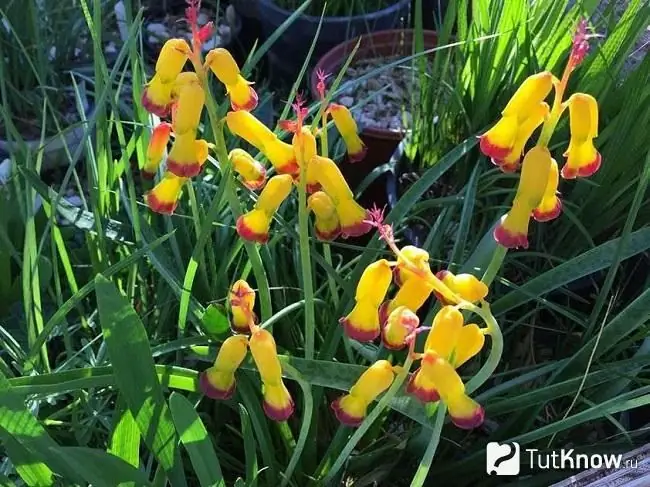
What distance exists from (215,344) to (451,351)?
277 mm

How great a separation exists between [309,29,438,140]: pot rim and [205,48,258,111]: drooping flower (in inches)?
21.8

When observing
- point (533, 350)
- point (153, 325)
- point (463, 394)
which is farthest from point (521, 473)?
point (153, 325)

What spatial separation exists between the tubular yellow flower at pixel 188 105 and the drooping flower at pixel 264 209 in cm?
7

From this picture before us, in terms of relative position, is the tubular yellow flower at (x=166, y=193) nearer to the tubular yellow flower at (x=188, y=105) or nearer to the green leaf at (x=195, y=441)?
the tubular yellow flower at (x=188, y=105)

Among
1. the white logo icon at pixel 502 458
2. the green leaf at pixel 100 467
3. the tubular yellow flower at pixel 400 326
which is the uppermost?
the tubular yellow flower at pixel 400 326

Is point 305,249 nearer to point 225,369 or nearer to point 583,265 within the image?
point 225,369

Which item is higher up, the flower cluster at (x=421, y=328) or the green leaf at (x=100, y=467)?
the flower cluster at (x=421, y=328)

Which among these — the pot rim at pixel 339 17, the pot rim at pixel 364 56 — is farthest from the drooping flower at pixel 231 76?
the pot rim at pixel 339 17

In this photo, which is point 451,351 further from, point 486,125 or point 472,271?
point 486,125

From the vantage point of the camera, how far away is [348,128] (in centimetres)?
71

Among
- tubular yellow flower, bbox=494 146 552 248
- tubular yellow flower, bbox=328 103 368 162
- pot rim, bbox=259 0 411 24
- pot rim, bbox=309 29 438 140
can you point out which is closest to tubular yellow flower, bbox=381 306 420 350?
tubular yellow flower, bbox=494 146 552 248

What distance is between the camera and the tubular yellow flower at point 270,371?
1.79 ft

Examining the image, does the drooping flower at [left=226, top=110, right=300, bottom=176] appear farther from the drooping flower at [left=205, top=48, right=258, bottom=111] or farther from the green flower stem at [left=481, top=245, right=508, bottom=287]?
the green flower stem at [left=481, top=245, right=508, bottom=287]

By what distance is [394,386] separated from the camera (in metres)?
0.54
